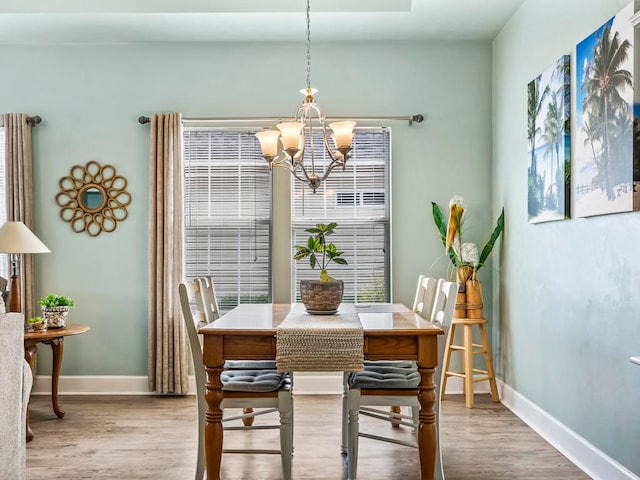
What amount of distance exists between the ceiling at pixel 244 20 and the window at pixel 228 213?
790mm

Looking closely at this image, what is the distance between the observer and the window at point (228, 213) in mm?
4977

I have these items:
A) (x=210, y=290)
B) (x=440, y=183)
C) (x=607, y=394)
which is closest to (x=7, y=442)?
(x=210, y=290)

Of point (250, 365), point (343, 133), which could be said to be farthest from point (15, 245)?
point (343, 133)

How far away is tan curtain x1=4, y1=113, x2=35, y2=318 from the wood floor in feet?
3.08

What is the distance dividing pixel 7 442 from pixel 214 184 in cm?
287

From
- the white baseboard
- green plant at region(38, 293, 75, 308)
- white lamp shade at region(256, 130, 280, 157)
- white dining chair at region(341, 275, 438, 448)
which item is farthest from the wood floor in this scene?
white lamp shade at region(256, 130, 280, 157)

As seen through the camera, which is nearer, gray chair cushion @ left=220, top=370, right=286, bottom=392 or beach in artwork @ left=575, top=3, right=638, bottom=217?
beach in artwork @ left=575, top=3, right=638, bottom=217

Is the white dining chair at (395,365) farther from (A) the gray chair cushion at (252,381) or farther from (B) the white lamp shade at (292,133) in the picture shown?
(B) the white lamp shade at (292,133)

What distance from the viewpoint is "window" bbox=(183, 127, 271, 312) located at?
16.3 ft

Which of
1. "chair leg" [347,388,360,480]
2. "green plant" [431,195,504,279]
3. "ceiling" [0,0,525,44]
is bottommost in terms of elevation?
"chair leg" [347,388,360,480]

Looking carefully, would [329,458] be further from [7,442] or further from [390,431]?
[7,442]

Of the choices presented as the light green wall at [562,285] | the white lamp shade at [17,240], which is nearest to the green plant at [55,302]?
the white lamp shade at [17,240]

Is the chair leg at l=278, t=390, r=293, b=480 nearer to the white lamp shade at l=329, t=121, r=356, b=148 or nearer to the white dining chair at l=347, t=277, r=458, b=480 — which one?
the white dining chair at l=347, t=277, r=458, b=480

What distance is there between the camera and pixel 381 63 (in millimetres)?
5016
